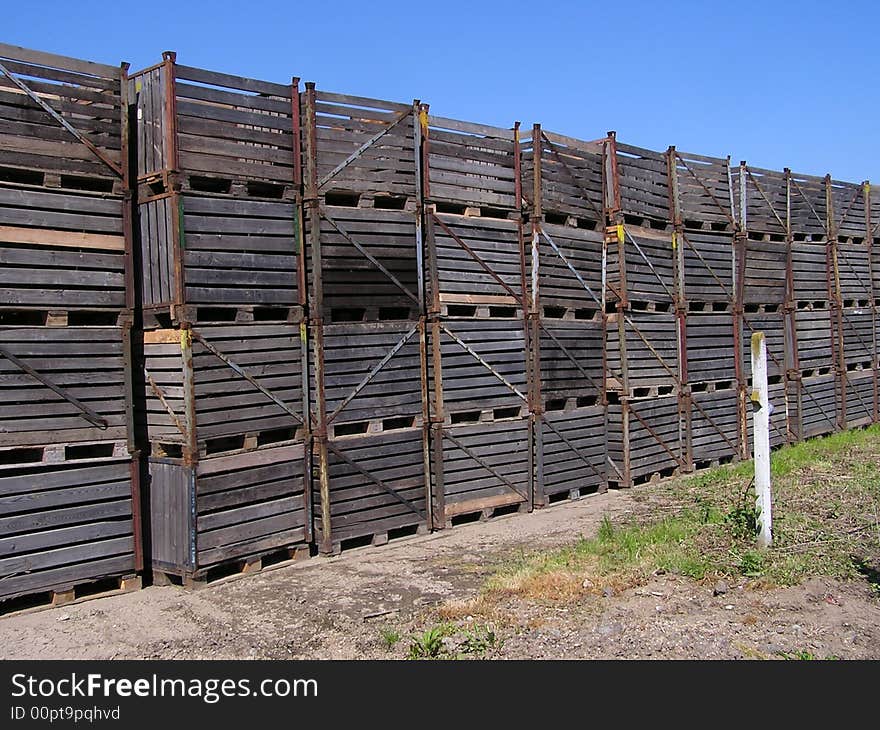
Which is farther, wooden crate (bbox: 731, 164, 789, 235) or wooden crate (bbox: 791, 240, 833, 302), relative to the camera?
wooden crate (bbox: 791, 240, 833, 302)

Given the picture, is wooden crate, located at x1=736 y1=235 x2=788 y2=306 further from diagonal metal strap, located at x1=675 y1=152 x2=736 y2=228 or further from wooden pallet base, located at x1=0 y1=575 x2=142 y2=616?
wooden pallet base, located at x1=0 y1=575 x2=142 y2=616

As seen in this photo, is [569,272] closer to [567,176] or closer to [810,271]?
[567,176]

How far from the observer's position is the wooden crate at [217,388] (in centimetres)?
932

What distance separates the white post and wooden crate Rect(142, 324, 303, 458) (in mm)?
5188

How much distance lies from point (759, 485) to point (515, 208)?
5.91 metres

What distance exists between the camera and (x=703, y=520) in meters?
10.5

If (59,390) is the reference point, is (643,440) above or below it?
below

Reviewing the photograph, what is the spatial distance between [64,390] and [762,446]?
7222 millimetres

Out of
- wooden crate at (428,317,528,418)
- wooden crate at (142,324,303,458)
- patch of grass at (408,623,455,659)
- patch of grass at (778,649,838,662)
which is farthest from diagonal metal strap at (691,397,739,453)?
patch of grass at (408,623,455,659)

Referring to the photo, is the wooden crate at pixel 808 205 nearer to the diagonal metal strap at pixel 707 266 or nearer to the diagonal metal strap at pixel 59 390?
the diagonal metal strap at pixel 707 266

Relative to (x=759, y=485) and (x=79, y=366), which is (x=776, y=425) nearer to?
(x=759, y=485)

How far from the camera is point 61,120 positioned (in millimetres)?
9000

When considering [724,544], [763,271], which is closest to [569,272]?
[763,271]

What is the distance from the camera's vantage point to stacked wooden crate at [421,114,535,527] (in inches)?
476
